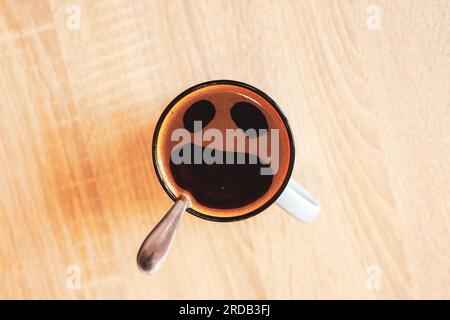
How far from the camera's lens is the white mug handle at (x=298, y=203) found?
1.69 ft

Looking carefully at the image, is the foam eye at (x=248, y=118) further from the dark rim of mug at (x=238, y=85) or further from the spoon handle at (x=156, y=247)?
the spoon handle at (x=156, y=247)

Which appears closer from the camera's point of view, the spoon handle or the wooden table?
the spoon handle

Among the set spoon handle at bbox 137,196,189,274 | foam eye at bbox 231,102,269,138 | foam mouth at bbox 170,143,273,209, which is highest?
foam eye at bbox 231,102,269,138

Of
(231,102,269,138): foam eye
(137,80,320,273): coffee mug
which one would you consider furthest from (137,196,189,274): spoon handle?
(231,102,269,138): foam eye

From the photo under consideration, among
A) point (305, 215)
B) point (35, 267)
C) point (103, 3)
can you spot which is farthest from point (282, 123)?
point (35, 267)

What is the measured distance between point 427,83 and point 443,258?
0.75 ft

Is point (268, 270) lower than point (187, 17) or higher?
lower

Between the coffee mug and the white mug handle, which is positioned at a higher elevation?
the coffee mug

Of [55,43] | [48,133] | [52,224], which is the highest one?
[55,43]

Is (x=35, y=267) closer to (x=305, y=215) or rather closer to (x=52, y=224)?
(x=52, y=224)

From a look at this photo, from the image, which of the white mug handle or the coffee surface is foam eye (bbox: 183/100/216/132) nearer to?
the coffee surface

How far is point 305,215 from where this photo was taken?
54 cm

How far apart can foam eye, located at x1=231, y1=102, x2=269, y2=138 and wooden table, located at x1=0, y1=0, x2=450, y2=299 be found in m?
0.05

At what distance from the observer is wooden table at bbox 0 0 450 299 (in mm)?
563
